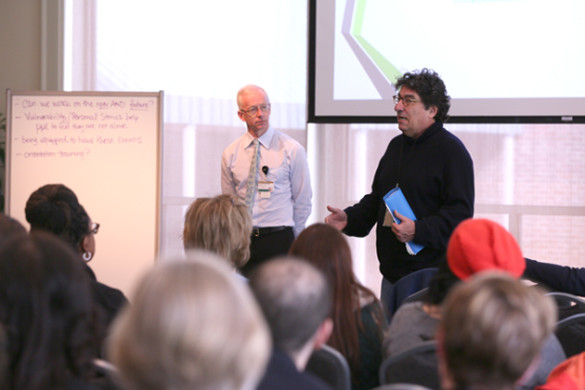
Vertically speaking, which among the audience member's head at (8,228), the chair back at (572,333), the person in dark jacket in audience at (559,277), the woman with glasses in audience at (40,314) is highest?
the audience member's head at (8,228)

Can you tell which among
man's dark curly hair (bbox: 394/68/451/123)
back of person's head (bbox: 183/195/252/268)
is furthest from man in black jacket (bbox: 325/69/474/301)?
back of person's head (bbox: 183/195/252/268)

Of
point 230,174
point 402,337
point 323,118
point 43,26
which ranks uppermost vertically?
point 43,26

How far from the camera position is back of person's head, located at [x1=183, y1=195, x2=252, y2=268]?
2.47 meters

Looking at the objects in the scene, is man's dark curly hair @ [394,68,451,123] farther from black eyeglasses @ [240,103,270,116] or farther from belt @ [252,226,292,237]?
belt @ [252,226,292,237]

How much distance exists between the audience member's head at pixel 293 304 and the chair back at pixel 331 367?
29 cm

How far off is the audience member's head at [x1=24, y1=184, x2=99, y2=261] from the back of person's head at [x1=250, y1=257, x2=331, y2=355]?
1356 mm

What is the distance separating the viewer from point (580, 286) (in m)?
2.57

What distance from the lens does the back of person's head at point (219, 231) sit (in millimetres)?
2469

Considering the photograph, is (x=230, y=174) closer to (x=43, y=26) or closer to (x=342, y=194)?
(x=342, y=194)

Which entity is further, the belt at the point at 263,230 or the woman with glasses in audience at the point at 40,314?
the belt at the point at 263,230

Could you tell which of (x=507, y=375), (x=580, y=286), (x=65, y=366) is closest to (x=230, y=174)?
(x=580, y=286)

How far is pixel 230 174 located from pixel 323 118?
93cm

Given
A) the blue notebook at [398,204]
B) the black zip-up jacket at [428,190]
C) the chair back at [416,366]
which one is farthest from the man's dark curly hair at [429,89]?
the chair back at [416,366]

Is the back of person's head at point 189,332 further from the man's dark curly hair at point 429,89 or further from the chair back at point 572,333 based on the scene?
the man's dark curly hair at point 429,89
